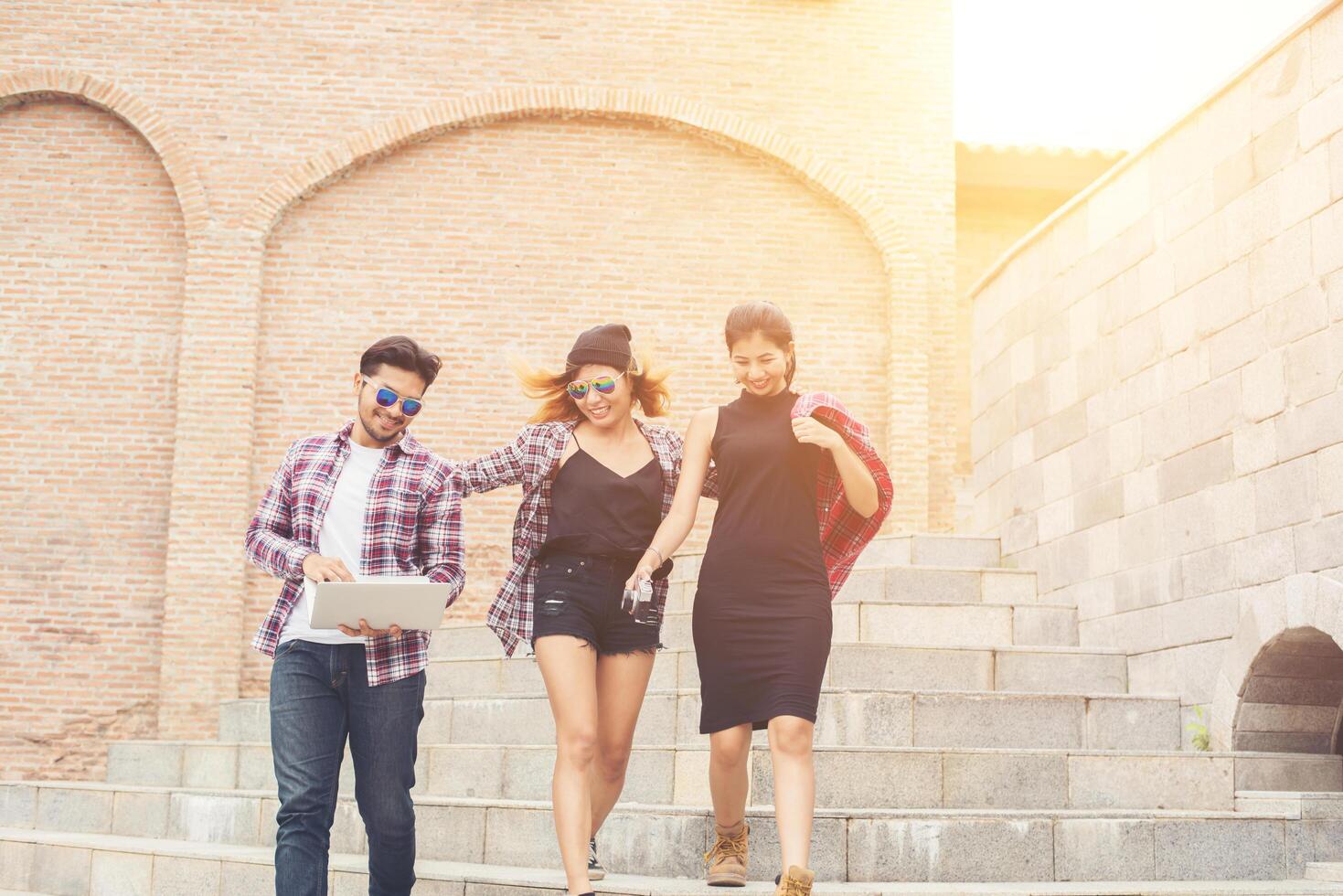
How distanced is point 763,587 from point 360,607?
1.20m

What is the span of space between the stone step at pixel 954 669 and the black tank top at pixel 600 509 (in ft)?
7.95

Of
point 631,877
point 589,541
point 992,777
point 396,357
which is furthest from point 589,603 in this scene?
point 992,777

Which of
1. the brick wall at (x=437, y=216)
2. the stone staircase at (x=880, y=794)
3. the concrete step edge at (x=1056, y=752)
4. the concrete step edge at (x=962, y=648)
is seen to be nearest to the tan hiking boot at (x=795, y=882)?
the stone staircase at (x=880, y=794)

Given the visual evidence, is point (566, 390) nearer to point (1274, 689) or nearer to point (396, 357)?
point (396, 357)

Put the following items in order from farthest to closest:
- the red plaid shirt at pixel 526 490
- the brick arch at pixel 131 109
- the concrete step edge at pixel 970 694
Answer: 1. the brick arch at pixel 131 109
2. the concrete step edge at pixel 970 694
3. the red plaid shirt at pixel 526 490

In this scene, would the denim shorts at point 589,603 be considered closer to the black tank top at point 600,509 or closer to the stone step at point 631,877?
A: the black tank top at point 600,509

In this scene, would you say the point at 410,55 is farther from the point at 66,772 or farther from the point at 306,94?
the point at 66,772

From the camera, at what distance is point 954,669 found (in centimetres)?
691

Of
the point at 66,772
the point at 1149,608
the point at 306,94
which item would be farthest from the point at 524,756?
the point at 306,94

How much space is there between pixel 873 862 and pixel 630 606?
1.57m

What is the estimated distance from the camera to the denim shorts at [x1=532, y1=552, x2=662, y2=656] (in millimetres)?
4344

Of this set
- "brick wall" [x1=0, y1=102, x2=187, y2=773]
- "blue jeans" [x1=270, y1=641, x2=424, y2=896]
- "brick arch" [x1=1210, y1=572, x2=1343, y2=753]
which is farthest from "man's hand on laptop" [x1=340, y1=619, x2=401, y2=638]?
"brick wall" [x1=0, y1=102, x2=187, y2=773]

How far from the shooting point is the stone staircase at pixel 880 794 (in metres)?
5.14

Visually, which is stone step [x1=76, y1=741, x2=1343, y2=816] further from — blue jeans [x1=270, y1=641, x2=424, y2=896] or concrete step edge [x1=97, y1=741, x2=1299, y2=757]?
blue jeans [x1=270, y1=641, x2=424, y2=896]
